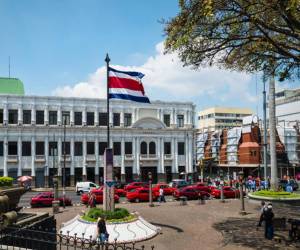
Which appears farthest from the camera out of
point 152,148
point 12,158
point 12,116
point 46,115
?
point 152,148

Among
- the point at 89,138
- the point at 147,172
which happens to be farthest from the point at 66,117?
the point at 147,172

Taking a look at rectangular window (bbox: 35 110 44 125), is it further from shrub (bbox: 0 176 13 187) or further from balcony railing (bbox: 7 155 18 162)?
shrub (bbox: 0 176 13 187)

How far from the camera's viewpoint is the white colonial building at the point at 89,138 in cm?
5844

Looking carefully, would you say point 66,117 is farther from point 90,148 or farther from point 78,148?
point 90,148

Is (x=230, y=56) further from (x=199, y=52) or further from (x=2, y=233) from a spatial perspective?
(x=2, y=233)

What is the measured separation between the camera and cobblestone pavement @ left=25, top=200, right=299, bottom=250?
59.2ft

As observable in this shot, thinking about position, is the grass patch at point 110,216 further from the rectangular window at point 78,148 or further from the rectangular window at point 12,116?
the rectangular window at point 12,116

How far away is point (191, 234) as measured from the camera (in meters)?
20.4

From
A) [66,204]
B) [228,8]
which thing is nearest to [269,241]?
[228,8]

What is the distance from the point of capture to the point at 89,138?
62.3 meters

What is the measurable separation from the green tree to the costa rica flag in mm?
4065

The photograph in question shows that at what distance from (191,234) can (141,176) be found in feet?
146

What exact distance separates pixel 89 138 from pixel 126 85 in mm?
40816

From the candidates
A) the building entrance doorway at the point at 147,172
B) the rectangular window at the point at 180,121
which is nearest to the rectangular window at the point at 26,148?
the building entrance doorway at the point at 147,172
